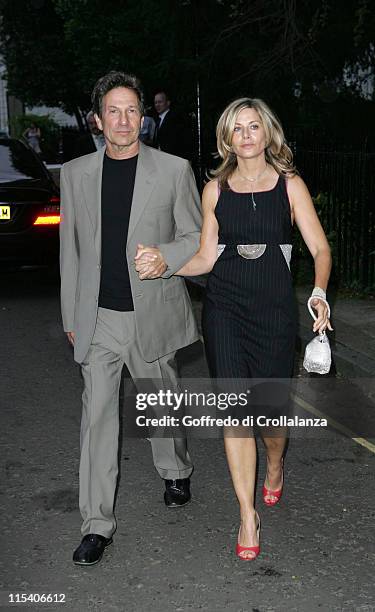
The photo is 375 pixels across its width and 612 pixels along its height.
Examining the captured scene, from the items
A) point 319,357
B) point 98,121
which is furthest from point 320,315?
point 98,121

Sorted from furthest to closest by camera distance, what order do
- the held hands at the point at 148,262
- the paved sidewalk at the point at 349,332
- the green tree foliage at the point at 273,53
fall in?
1. the green tree foliage at the point at 273,53
2. the paved sidewalk at the point at 349,332
3. the held hands at the point at 148,262

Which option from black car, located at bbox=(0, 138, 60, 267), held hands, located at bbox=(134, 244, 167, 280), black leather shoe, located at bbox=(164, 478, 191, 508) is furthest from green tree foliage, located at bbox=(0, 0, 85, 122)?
held hands, located at bbox=(134, 244, 167, 280)

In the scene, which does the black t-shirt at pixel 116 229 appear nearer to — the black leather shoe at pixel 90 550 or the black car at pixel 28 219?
the black leather shoe at pixel 90 550

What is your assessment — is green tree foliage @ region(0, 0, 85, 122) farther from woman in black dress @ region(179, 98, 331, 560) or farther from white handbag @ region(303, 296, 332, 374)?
white handbag @ region(303, 296, 332, 374)

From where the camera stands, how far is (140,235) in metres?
4.43

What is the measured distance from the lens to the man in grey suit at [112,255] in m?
4.41

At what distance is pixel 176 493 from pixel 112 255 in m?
1.23

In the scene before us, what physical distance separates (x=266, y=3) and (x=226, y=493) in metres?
10.2

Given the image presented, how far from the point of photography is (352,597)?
13.0 feet

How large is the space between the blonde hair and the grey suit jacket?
18 cm

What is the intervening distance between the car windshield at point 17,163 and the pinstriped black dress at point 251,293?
6.74 meters

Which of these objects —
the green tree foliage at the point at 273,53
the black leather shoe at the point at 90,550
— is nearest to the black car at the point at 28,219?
the green tree foliage at the point at 273,53

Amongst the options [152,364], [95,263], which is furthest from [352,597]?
[95,263]

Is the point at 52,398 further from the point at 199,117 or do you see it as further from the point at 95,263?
the point at 199,117
